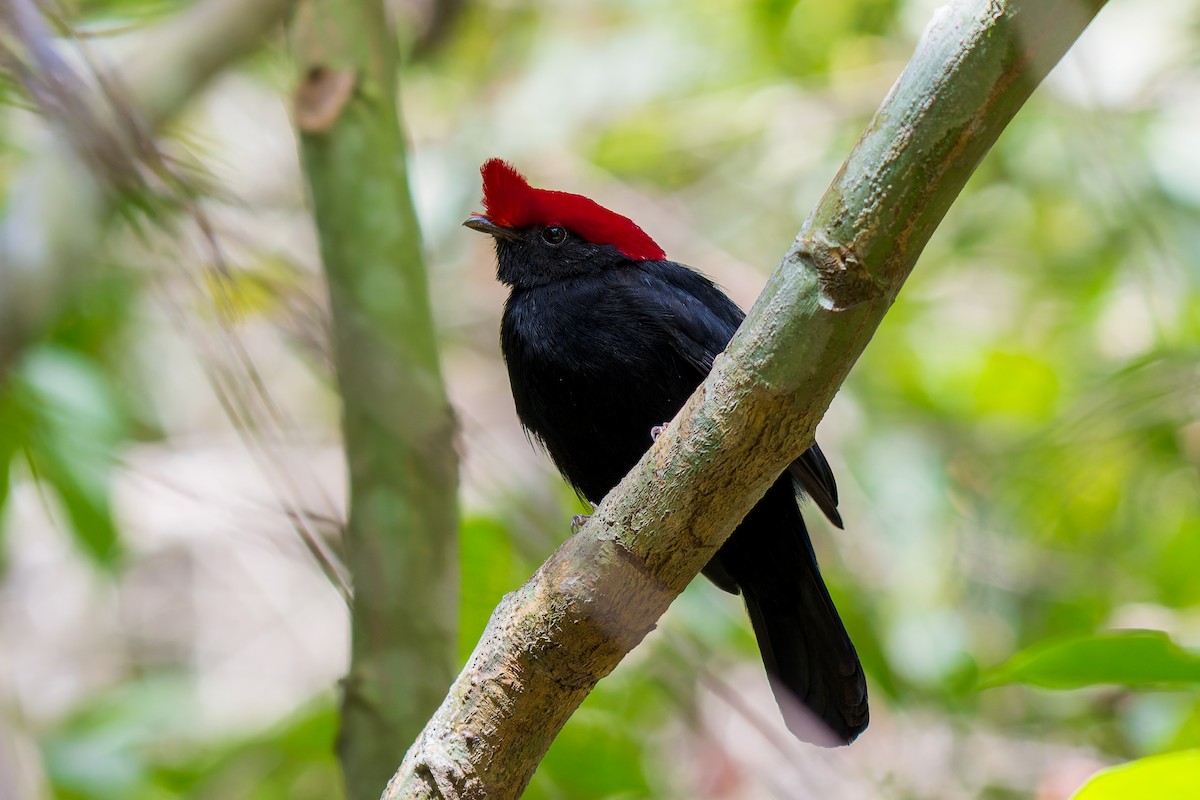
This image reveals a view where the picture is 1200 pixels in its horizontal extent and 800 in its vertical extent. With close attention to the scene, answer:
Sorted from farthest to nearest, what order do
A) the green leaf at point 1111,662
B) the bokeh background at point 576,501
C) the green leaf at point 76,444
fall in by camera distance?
the bokeh background at point 576,501 → the green leaf at point 76,444 → the green leaf at point 1111,662

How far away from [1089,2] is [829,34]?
14.2 feet

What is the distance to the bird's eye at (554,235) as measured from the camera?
3.39 meters

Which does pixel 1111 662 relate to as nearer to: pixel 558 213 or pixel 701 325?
pixel 701 325

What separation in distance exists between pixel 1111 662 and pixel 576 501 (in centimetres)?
278

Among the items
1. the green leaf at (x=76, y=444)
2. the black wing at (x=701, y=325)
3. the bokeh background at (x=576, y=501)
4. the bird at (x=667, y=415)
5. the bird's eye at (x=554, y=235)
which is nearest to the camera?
the black wing at (x=701, y=325)

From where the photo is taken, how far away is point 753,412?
5.58 ft

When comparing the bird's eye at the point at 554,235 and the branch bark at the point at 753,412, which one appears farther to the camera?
the bird's eye at the point at 554,235

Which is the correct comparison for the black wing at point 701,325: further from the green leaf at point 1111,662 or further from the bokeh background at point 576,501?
the green leaf at point 1111,662

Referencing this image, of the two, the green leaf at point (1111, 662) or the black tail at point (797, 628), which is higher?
the black tail at point (797, 628)

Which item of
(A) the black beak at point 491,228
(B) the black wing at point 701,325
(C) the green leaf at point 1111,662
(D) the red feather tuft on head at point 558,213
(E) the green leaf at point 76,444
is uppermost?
(D) the red feather tuft on head at point 558,213

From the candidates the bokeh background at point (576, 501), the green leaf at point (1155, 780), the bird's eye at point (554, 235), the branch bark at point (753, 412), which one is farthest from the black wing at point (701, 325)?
the green leaf at point (1155, 780)

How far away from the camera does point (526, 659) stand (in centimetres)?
192

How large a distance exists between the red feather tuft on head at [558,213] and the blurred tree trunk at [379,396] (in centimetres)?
57

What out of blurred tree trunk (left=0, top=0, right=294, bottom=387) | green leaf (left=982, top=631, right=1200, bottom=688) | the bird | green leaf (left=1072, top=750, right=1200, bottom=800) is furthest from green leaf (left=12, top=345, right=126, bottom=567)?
green leaf (left=1072, top=750, right=1200, bottom=800)
